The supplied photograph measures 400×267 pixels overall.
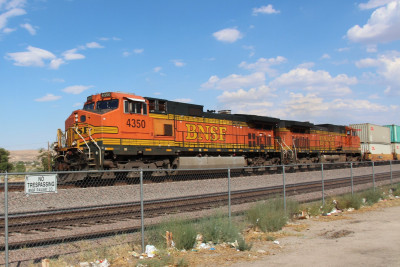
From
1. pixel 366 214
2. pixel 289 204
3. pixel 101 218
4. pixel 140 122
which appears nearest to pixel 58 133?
pixel 140 122

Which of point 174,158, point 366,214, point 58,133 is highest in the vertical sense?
point 58,133

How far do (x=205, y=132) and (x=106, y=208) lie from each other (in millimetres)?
11532

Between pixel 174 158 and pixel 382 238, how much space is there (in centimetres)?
1190

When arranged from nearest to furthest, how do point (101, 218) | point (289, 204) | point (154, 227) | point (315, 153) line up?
point (154, 227), point (101, 218), point (289, 204), point (315, 153)

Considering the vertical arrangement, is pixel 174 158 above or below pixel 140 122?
below

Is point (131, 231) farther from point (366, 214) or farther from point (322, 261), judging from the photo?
point (366, 214)

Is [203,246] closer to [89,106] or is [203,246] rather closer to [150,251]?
[150,251]

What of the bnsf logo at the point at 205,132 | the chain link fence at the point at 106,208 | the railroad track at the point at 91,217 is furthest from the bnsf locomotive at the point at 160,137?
the railroad track at the point at 91,217

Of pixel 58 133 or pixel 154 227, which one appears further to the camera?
pixel 58 133

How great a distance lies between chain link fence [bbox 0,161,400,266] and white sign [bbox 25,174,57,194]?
2.1 inches

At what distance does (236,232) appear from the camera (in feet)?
25.2

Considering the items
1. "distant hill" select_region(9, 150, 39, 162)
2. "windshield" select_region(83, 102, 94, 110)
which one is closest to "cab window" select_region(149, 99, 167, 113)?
"windshield" select_region(83, 102, 94, 110)

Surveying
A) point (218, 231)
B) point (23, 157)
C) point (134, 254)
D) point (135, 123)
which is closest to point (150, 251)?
point (134, 254)

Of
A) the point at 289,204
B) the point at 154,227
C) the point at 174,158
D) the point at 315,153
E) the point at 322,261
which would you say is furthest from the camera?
the point at 315,153
